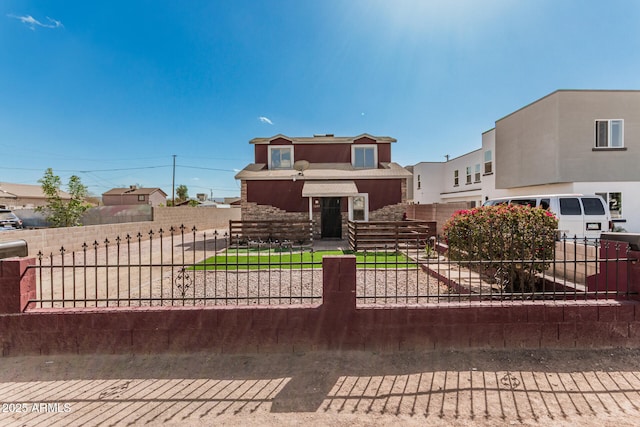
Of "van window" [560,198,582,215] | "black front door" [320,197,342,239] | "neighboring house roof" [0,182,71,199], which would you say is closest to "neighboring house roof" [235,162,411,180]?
"black front door" [320,197,342,239]

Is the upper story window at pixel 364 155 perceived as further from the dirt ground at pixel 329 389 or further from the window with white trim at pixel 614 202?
the dirt ground at pixel 329 389

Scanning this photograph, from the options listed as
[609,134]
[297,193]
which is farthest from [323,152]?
[609,134]

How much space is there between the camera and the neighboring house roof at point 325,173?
15.6 metres

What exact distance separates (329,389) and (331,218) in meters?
12.9

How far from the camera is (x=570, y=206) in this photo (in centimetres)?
988

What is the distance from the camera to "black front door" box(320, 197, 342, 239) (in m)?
15.8

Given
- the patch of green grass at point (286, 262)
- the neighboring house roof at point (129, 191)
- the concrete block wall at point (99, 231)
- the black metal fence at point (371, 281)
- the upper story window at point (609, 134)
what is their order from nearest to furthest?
the black metal fence at point (371, 281), the patch of green grass at point (286, 262), the concrete block wall at point (99, 231), the upper story window at point (609, 134), the neighboring house roof at point (129, 191)

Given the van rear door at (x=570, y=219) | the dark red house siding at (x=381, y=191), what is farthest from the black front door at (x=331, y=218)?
the van rear door at (x=570, y=219)

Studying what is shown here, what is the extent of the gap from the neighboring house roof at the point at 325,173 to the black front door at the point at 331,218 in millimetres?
1357

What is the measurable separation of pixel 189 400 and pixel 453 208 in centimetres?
1344

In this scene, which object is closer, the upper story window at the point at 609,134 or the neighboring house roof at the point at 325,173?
the upper story window at the point at 609,134

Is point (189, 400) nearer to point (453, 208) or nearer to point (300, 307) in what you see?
point (300, 307)

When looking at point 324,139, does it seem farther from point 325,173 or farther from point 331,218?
point 331,218

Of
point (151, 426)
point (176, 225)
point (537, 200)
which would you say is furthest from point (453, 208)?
point (176, 225)
